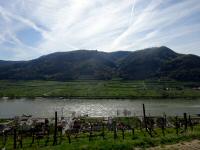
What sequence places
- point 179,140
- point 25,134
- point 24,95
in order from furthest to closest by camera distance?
point 24,95 → point 25,134 → point 179,140

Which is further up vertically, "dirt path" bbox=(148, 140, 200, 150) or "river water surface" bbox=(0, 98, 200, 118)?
"river water surface" bbox=(0, 98, 200, 118)

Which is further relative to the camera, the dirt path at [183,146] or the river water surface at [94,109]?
the river water surface at [94,109]

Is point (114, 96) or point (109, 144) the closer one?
point (109, 144)

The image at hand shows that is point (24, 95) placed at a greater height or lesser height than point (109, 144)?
greater

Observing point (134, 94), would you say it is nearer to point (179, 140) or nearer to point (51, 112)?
point (51, 112)

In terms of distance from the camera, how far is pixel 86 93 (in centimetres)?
17150

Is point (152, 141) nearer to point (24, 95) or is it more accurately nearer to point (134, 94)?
point (134, 94)

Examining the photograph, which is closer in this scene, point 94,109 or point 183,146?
point 183,146

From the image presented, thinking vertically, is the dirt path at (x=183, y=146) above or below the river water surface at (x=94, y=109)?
below

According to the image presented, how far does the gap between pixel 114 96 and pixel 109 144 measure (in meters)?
140

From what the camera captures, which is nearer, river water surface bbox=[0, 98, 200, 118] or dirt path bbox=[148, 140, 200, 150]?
dirt path bbox=[148, 140, 200, 150]

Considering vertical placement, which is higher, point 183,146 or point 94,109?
point 94,109

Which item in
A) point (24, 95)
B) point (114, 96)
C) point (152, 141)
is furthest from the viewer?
point (24, 95)

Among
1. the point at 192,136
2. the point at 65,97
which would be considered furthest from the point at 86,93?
the point at 192,136
